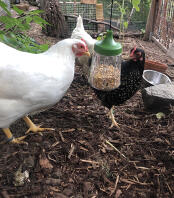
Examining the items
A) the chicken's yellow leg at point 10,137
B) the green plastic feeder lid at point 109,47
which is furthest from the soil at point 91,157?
the green plastic feeder lid at point 109,47

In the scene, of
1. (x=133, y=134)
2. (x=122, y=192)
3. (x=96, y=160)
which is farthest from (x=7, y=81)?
(x=133, y=134)

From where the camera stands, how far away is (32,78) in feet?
5.06

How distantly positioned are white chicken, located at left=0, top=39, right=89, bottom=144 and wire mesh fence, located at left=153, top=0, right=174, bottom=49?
3.41 m

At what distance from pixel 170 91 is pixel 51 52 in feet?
5.13

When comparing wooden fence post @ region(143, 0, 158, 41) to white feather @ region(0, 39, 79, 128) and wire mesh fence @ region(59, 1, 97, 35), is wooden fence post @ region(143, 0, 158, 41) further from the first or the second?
white feather @ region(0, 39, 79, 128)

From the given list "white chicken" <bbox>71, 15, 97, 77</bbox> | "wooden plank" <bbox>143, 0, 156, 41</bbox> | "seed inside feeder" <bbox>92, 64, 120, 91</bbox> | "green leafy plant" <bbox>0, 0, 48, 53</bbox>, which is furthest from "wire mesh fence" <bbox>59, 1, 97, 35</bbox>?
"seed inside feeder" <bbox>92, 64, 120, 91</bbox>

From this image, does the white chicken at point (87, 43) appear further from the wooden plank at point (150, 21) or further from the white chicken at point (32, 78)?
the wooden plank at point (150, 21)

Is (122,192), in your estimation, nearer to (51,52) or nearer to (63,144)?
(63,144)

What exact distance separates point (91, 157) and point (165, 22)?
3994 mm

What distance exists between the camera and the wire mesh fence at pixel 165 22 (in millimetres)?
4429

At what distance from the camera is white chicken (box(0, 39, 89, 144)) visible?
1517 millimetres

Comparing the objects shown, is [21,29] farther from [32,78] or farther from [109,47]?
[109,47]

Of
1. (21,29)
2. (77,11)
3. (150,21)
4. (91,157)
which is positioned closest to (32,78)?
(21,29)

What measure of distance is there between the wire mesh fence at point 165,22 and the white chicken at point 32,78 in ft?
11.2
